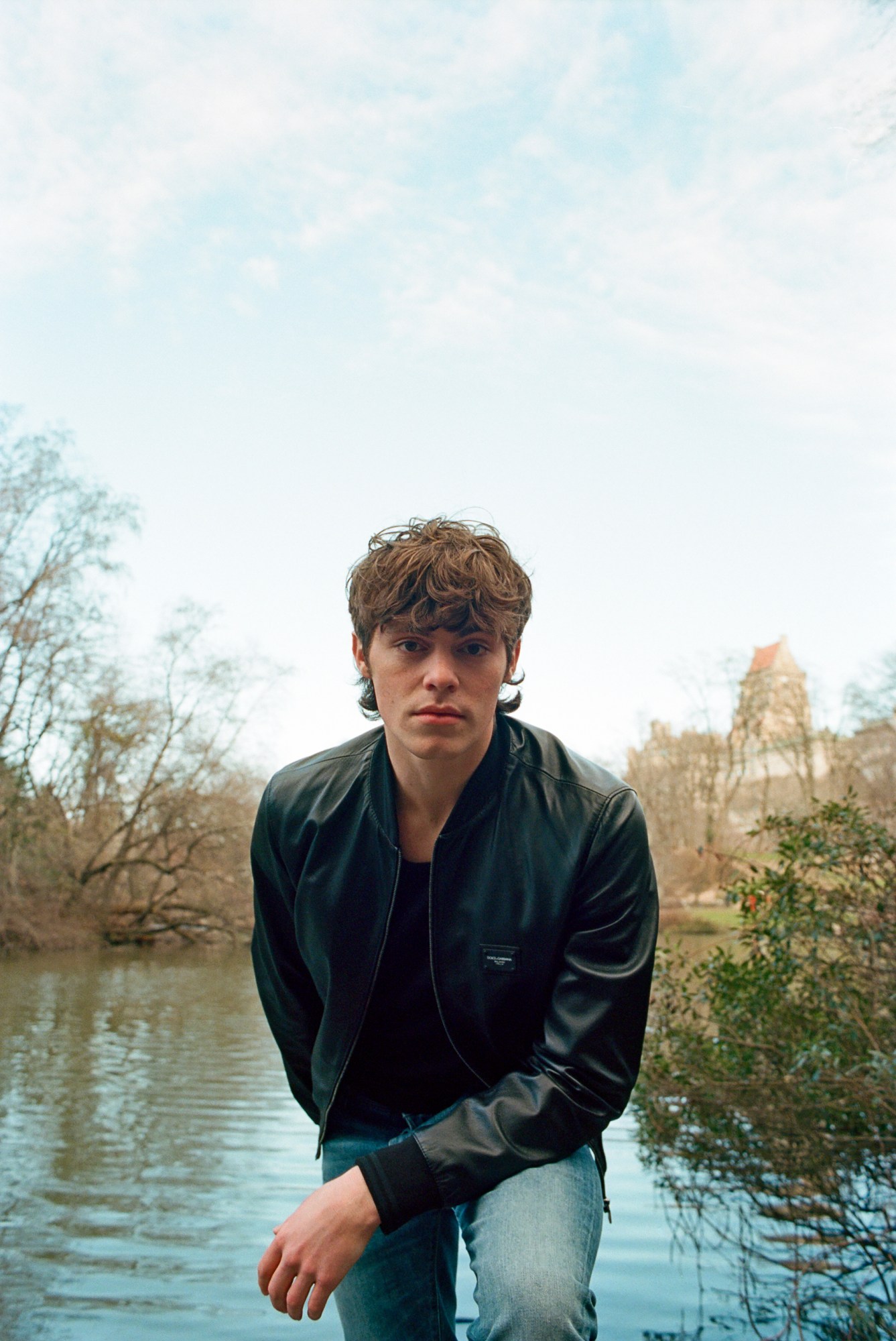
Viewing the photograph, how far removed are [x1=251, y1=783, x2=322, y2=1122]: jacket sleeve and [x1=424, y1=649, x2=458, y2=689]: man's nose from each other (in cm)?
48

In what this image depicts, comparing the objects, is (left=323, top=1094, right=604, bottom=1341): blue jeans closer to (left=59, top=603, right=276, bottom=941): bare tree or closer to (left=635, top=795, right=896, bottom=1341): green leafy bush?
(left=635, top=795, right=896, bottom=1341): green leafy bush

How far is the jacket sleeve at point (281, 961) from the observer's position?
2367mm

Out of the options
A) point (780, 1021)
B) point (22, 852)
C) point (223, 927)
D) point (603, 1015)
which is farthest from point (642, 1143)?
point (223, 927)

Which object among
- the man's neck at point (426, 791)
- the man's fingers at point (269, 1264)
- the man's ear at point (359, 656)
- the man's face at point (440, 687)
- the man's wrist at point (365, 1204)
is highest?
the man's ear at point (359, 656)

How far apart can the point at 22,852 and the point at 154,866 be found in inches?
177

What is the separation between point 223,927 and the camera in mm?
25953

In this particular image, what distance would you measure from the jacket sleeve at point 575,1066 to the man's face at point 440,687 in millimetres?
307

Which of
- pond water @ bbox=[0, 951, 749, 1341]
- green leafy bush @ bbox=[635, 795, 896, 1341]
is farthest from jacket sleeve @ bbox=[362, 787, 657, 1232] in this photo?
pond water @ bbox=[0, 951, 749, 1341]

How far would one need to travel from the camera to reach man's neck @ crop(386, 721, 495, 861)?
2.22m

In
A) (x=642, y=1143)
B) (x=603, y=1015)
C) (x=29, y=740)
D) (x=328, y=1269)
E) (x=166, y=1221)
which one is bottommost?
(x=166, y=1221)

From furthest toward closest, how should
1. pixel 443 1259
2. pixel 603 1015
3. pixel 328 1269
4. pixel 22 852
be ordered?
pixel 22 852
pixel 443 1259
pixel 603 1015
pixel 328 1269

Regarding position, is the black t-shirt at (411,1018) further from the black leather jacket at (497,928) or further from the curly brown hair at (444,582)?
the curly brown hair at (444,582)

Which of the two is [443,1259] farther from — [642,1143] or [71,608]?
[71,608]

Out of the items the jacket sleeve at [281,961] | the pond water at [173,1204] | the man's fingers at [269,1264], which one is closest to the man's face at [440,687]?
the jacket sleeve at [281,961]
